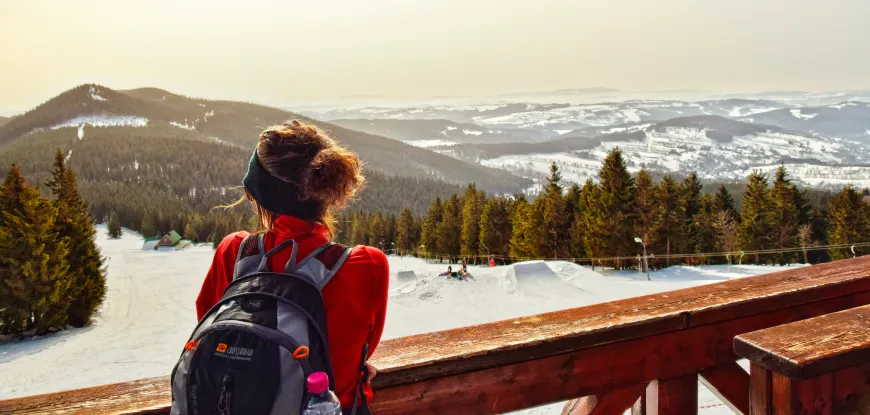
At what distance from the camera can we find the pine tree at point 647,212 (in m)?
34.0

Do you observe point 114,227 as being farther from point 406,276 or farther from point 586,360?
point 586,360

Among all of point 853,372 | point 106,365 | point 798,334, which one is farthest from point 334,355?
point 106,365

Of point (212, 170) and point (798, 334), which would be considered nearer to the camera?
point (798, 334)

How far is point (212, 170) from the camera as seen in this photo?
17875 cm

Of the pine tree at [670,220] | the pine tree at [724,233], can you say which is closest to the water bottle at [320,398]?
the pine tree at [670,220]

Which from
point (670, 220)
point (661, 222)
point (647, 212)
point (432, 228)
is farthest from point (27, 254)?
point (670, 220)

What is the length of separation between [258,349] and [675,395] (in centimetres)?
120

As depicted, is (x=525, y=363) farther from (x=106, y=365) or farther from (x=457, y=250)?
(x=457, y=250)

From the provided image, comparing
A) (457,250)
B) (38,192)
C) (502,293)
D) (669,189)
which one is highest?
(38,192)

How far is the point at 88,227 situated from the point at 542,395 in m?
34.4

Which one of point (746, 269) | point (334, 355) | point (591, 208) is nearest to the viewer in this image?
point (334, 355)

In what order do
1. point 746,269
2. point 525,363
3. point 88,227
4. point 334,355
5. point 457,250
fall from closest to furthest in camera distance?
point 334,355 → point 525,363 → point 746,269 → point 88,227 → point 457,250

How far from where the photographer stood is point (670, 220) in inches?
1358

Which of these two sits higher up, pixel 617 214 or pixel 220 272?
pixel 220 272
